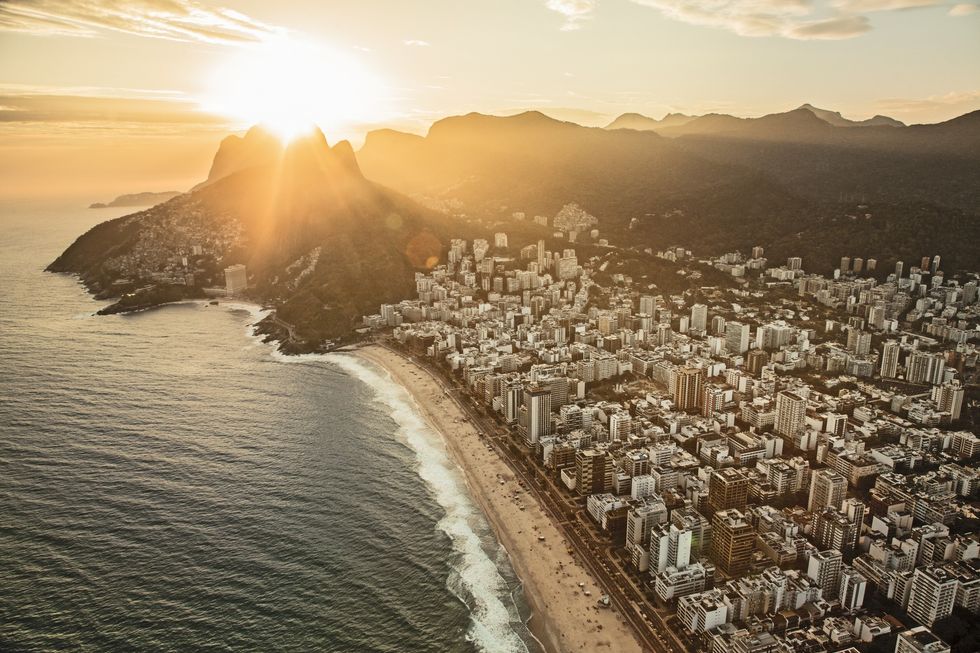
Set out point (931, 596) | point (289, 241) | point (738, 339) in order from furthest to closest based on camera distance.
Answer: point (289, 241) < point (738, 339) < point (931, 596)

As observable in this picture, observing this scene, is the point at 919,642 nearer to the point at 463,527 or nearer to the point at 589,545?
the point at 589,545

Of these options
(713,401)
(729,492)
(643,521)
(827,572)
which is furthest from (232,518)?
(713,401)

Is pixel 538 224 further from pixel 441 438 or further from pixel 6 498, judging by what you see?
pixel 6 498

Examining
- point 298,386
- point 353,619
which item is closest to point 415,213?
point 298,386

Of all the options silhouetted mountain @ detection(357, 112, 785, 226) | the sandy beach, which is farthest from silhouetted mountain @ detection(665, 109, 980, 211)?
the sandy beach

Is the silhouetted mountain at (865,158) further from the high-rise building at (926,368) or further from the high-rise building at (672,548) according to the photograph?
the high-rise building at (672,548)
